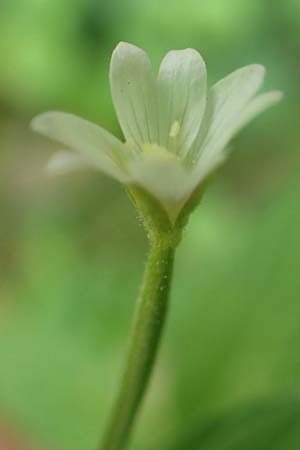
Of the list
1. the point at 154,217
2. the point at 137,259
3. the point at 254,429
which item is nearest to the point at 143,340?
the point at 154,217

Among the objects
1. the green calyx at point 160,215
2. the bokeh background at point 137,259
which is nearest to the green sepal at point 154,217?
the green calyx at point 160,215

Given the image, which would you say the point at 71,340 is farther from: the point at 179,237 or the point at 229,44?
the point at 229,44

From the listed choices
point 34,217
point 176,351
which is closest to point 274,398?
point 176,351

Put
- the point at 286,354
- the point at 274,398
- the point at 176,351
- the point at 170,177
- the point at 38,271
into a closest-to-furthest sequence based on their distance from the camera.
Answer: the point at 170,177, the point at 274,398, the point at 286,354, the point at 176,351, the point at 38,271

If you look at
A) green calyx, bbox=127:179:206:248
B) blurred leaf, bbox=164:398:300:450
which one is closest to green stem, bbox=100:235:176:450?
green calyx, bbox=127:179:206:248

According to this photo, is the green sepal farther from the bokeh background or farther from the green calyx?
the bokeh background

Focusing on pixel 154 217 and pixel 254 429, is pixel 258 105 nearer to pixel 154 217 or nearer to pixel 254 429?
pixel 154 217
